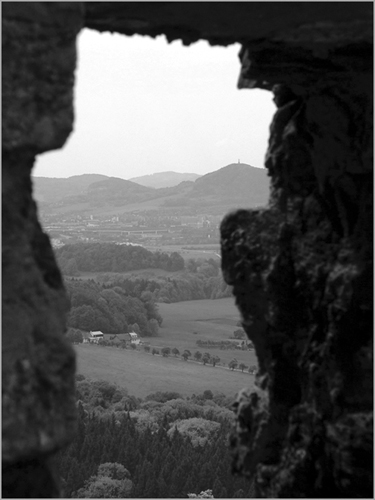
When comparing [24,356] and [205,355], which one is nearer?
[24,356]

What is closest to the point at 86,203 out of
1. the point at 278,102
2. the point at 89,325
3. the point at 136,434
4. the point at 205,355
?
the point at 89,325

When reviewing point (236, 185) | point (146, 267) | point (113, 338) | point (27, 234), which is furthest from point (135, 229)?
point (27, 234)

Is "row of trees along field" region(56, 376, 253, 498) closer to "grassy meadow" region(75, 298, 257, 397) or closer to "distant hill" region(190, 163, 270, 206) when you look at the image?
"grassy meadow" region(75, 298, 257, 397)

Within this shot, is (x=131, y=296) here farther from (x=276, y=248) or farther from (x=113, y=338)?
(x=276, y=248)

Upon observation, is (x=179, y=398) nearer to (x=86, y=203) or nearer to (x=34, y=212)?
(x=34, y=212)

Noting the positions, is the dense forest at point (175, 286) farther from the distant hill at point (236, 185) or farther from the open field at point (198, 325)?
the distant hill at point (236, 185)

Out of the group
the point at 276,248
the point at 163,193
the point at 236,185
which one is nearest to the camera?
the point at 276,248

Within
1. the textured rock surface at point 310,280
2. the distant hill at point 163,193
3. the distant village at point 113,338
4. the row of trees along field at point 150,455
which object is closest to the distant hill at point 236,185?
the distant hill at point 163,193
